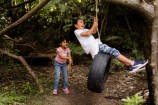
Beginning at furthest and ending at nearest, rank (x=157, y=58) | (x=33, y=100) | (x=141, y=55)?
(x=141, y=55) < (x=33, y=100) < (x=157, y=58)

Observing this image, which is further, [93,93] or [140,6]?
[93,93]

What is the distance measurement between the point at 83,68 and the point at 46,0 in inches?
149

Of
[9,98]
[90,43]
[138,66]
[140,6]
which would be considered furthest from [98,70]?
[9,98]

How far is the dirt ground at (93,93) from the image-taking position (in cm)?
855

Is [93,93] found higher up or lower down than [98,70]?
lower down

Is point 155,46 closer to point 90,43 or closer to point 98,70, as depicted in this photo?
point 98,70

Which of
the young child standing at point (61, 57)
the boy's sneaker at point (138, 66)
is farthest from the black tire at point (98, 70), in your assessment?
the young child standing at point (61, 57)

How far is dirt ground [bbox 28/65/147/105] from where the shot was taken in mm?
8555

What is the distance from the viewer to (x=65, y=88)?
29.3 ft

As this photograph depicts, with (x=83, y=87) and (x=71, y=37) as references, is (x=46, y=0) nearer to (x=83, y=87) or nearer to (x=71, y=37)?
Answer: (x=83, y=87)

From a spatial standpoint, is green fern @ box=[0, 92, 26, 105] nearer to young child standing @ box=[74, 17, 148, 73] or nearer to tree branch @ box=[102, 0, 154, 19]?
young child standing @ box=[74, 17, 148, 73]

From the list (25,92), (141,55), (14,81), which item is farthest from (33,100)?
(141,55)

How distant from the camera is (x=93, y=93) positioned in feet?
30.0

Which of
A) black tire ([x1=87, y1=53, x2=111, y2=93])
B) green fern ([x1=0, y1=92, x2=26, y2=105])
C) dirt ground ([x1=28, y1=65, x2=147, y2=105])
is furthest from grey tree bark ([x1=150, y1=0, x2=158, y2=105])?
green fern ([x1=0, y1=92, x2=26, y2=105])
